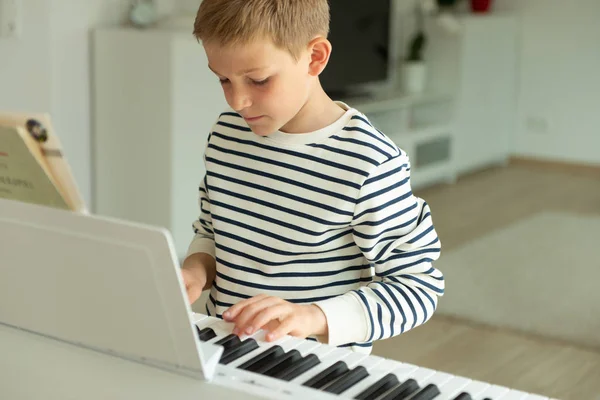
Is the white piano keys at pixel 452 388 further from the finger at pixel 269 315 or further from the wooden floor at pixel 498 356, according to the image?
the wooden floor at pixel 498 356

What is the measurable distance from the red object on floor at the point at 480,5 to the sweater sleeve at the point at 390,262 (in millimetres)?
5198

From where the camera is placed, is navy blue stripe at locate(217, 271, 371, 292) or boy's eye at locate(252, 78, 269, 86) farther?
navy blue stripe at locate(217, 271, 371, 292)

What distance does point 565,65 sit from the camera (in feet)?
20.6

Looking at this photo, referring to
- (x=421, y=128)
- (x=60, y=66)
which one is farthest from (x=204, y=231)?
(x=421, y=128)

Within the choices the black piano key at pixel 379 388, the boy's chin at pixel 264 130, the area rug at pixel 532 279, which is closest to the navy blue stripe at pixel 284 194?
the boy's chin at pixel 264 130

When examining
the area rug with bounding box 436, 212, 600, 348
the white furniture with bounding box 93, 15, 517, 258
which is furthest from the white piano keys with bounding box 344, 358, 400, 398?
the white furniture with bounding box 93, 15, 517, 258

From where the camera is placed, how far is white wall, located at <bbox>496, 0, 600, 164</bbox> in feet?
20.2

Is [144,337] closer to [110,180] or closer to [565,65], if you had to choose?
[110,180]

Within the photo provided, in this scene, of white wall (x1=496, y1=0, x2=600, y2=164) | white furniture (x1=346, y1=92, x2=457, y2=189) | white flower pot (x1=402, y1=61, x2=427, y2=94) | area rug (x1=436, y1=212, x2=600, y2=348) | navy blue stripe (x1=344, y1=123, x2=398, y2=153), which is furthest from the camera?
white wall (x1=496, y1=0, x2=600, y2=164)

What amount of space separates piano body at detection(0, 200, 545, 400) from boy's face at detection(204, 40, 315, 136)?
12.4 inches

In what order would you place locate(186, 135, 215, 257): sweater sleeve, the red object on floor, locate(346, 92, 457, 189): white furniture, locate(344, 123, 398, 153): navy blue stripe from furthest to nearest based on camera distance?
the red object on floor, locate(346, 92, 457, 189): white furniture, locate(186, 135, 215, 257): sweater sleeve, locate(344, 123, 398, 153): navy blue stripe

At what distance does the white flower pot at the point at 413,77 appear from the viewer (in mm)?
5781

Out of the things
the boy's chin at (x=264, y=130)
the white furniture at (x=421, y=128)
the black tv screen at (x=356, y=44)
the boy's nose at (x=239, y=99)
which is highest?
the boy's nose at (x=239, y=99)

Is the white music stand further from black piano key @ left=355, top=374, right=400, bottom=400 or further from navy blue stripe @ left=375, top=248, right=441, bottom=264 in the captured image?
navy blue stripe @ left=375, top=248, right=441, bottom=264
